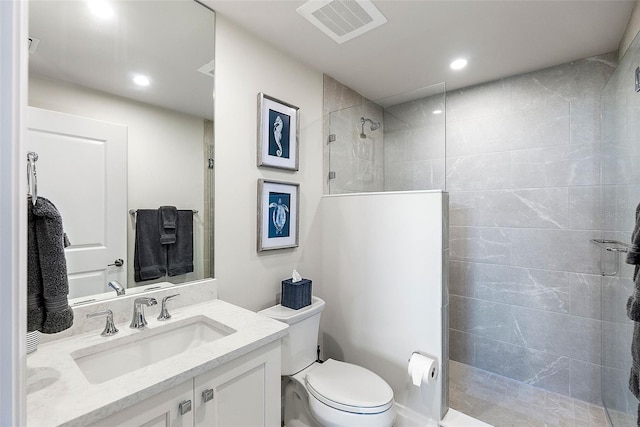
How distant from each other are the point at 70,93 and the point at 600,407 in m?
3.51

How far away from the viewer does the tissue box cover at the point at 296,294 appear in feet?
5.98

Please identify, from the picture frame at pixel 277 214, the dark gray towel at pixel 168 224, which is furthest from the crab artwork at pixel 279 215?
the dark gray towel at pixel 168 224

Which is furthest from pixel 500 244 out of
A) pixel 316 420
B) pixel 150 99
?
pixel 150 99

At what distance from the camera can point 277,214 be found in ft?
6.48

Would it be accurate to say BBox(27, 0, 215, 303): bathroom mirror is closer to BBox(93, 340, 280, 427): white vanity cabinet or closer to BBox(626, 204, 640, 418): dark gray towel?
BBox(93, 340, 280, 427): white vanity cabinet

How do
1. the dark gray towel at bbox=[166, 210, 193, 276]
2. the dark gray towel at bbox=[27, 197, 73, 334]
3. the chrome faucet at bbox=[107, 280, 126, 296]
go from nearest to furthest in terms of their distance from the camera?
the dark gray towel at bbox=[27, 197, 73, 334]
the chrome faucet at bbox=[107, 280, 126, 296]
the dark gray towel at bbox=[166, 210, 193, 276]

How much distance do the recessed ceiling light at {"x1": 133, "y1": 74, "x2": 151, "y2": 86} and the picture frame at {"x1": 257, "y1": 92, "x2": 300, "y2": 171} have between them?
23.9 inches

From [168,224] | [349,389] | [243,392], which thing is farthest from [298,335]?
[168,224]

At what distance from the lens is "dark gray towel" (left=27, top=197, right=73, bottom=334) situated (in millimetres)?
856

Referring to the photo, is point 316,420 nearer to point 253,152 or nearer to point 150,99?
point 253,152

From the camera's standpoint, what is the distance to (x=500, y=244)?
2375 millimetres

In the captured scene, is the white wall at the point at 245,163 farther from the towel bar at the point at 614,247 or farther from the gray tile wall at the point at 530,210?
the towel bar at the point at 614,247

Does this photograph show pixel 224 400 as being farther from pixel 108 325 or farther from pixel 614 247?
pixel 614 247

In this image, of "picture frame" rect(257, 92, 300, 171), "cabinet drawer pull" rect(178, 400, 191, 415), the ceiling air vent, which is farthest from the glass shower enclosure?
"cabinet drawer pull" rect(178, 400, 191, 415)
